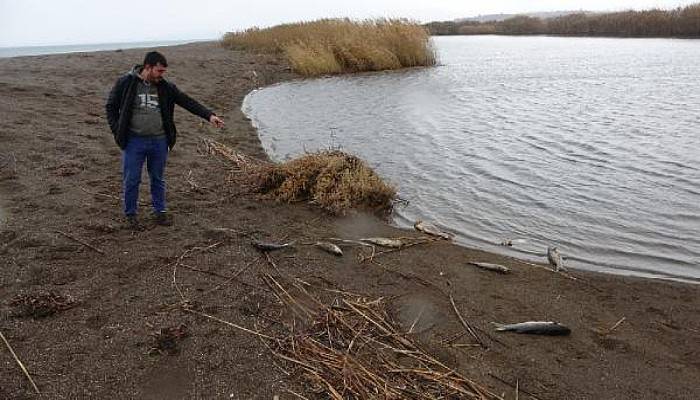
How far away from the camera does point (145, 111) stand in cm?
608

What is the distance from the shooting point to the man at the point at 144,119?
19.4 feet

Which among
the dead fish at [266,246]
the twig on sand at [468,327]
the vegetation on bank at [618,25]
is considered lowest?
the twig on sand at [468,327]

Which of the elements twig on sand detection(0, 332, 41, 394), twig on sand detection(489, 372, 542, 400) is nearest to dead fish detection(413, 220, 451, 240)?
twig on sand detection(489, 372, 542, 400)

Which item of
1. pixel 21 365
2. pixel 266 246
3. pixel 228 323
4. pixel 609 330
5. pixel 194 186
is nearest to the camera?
pixel 21 365

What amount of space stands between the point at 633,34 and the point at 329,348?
2090 inches

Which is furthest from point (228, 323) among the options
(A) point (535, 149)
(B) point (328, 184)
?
(A) point (535, 149)

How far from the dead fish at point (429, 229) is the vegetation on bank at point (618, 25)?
44.6 m

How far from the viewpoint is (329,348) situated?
168 inches

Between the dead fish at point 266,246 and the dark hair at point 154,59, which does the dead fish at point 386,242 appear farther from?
the dark hair at point 154,59

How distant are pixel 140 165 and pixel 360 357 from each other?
377 cm

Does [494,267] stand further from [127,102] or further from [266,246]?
[127,102]

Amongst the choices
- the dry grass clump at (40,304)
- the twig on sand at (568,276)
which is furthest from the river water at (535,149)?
the dry grass clump at (40,304)

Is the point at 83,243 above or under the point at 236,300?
above

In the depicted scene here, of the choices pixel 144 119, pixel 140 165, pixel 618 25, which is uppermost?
pixel 618 25
